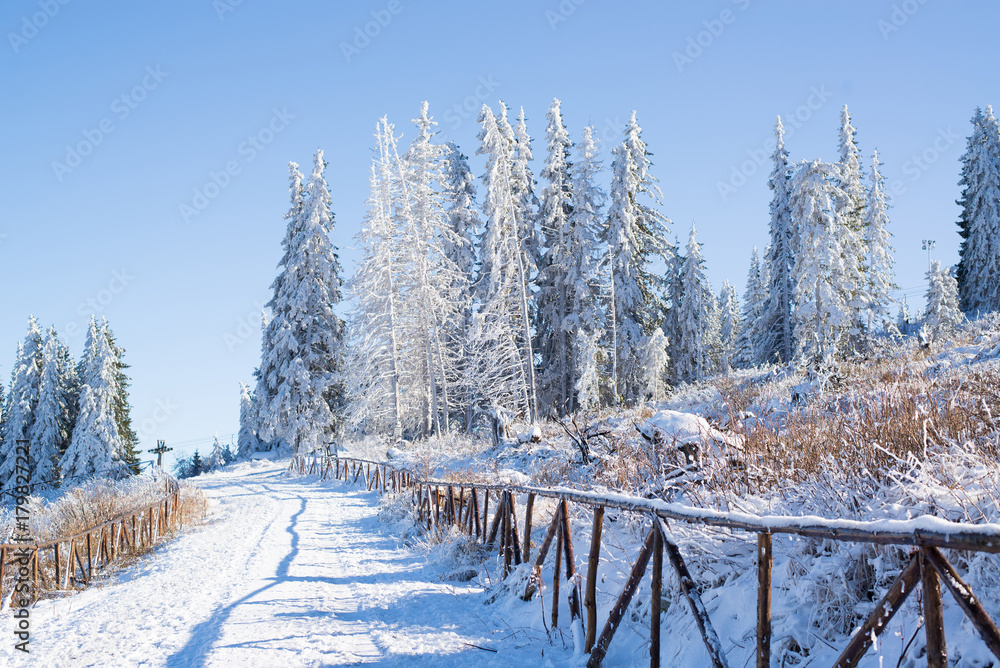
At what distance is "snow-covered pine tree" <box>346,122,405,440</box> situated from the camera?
28047 mm

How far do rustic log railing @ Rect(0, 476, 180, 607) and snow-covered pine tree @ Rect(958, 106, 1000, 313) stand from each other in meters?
37.9

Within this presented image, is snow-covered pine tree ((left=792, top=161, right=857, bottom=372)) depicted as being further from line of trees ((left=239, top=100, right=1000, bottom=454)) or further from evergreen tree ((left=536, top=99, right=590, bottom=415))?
evergreen tree ((left=536, top=99, right=590, bottom=415))

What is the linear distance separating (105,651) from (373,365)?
22.5 metres

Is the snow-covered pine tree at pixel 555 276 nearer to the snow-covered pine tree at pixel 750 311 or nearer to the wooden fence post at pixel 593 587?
the snow-covered pine tree at pixel 750 311

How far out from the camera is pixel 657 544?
3.77 metres

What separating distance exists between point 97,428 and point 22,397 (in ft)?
26.2

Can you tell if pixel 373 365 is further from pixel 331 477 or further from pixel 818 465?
pixel 818 465

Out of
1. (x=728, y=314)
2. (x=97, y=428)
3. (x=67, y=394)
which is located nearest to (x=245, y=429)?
(x=67, y=394)

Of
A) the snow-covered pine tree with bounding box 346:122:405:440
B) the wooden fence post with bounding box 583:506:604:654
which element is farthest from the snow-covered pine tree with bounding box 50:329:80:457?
the wooden fence post with bounding box 583:506:604:654

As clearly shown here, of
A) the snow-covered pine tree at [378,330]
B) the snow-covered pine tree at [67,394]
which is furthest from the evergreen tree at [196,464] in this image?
the snow-covered pine tree at [378,330]

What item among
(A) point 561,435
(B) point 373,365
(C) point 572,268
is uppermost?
(C) point 572,268

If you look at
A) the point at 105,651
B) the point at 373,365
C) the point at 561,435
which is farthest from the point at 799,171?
the point at 105,651

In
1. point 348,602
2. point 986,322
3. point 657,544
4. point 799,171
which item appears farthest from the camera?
point 799,171

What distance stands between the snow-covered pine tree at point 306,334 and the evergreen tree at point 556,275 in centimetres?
1192
